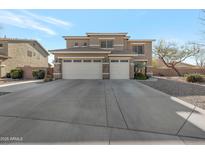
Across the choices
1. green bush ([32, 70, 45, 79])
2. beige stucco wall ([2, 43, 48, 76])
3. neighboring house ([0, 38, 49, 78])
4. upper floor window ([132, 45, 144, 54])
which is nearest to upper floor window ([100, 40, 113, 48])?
upper floor window ([132, 45, 144, 54])

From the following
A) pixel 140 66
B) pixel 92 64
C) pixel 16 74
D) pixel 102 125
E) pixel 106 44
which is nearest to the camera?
pixel 102 125

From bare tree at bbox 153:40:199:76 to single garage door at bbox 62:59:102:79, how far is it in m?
17.6

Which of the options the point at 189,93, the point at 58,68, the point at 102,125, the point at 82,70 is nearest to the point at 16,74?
the point at 58,68

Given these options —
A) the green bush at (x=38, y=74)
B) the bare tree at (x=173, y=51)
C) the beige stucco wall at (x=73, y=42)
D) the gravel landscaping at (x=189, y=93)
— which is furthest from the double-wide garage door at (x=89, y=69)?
the bare tree at (x=173, y=51)

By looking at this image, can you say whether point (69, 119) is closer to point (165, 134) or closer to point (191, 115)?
point (165, 134)

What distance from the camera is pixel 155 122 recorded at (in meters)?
4.46

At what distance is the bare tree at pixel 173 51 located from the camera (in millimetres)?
30281

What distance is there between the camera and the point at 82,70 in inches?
731

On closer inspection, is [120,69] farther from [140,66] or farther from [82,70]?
[140,66]

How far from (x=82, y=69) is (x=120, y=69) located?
4837 millimetres

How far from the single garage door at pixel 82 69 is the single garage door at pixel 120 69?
65.8 inches

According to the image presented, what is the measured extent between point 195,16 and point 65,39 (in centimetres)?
1832
